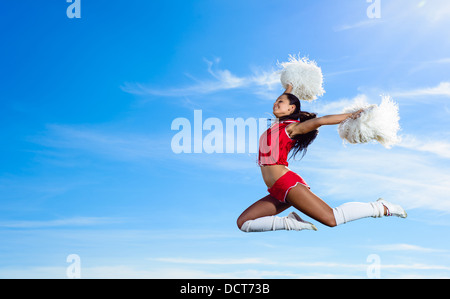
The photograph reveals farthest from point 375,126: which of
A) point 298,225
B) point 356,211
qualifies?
point 298,225

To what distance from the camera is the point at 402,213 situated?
5301mm

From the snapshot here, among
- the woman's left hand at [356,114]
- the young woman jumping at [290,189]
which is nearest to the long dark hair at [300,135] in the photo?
the young woman jumping at [290,189]

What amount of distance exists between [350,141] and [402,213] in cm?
115

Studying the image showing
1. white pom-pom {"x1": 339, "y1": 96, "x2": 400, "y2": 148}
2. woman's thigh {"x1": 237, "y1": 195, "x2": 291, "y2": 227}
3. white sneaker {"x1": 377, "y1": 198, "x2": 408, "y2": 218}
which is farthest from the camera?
woman's thigh {"x1": 237, "y1": 195, "x2": 291, "y2": 227}

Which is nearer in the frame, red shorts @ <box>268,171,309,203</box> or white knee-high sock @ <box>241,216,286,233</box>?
red shorts @ <box>268,171,309,203</box>

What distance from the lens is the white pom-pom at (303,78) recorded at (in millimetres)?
5867

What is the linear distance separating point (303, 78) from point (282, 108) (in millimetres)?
596

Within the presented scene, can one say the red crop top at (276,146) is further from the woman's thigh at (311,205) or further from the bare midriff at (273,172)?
the woman's thigh at (311,205)

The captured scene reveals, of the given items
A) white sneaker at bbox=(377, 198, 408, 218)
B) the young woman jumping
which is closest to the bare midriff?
the young woman jumping

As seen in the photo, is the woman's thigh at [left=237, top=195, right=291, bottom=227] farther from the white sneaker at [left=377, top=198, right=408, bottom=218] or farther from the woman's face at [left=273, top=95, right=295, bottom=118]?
the white sneaker at [left=377, top=198, right=408, bottom=218]

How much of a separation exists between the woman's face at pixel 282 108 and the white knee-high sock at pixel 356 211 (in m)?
1.40

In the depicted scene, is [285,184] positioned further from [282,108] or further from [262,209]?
[282,108]

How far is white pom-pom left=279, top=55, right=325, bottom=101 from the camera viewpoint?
587 cm
